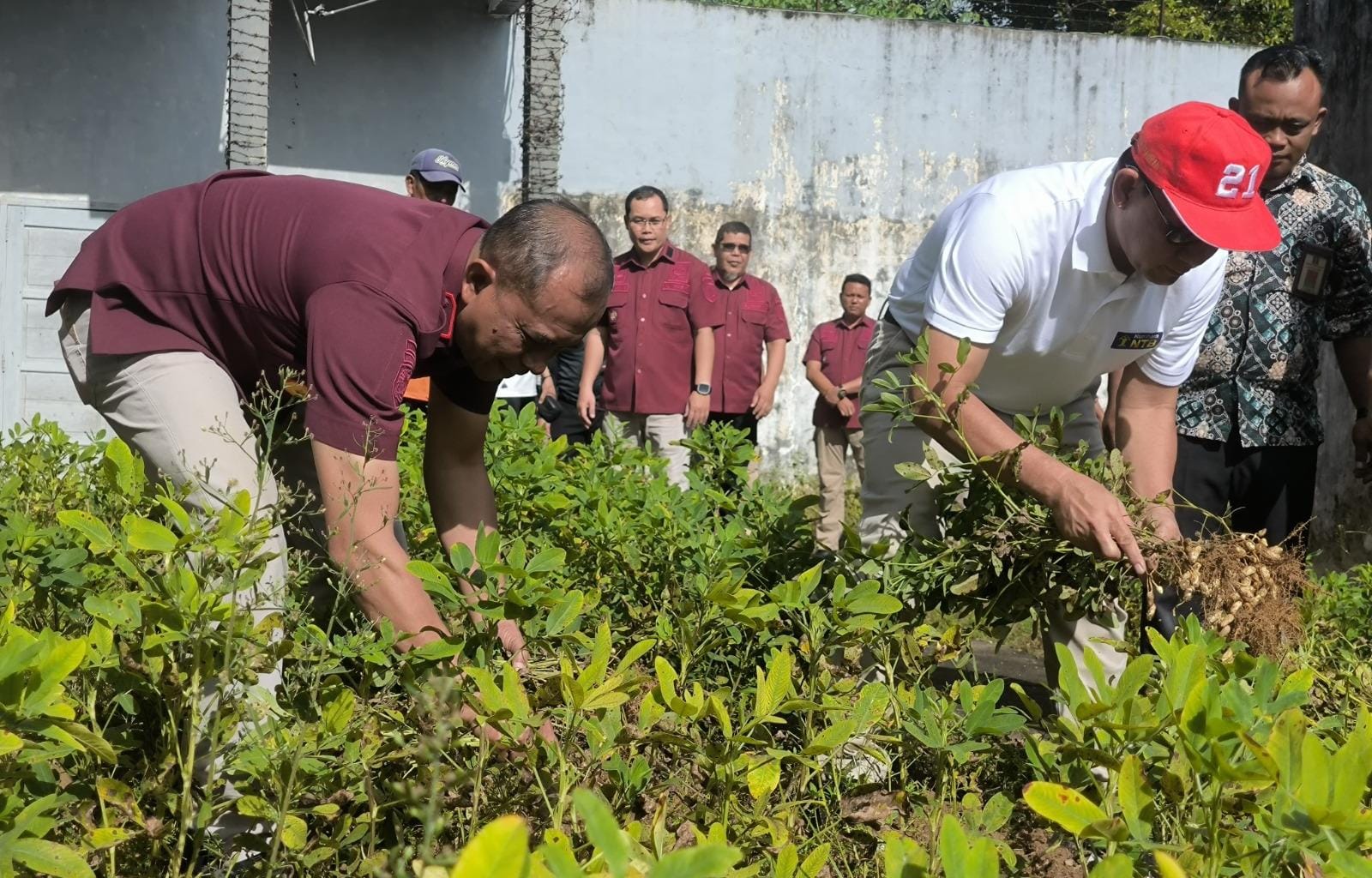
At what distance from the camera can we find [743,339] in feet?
25.9

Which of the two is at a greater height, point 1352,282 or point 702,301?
point 1352,282

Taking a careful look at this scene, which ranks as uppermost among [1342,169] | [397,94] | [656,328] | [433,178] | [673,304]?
[397,94]

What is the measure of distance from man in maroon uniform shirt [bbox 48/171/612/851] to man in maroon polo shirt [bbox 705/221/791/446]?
15.8 feet

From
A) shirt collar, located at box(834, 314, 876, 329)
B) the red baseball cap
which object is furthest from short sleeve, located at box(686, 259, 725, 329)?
the red baseball cap

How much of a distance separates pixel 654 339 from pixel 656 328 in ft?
0.27

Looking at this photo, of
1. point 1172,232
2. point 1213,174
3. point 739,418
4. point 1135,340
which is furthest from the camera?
point 739,418

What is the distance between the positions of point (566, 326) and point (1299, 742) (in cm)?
146

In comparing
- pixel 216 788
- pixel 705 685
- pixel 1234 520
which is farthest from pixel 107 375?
pixel 1234 520

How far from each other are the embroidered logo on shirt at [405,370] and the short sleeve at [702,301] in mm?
4884

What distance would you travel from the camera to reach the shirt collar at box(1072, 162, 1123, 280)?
119 inches

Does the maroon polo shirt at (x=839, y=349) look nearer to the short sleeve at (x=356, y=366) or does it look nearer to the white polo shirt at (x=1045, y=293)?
the white polo shirt at (x=1045, y=293)

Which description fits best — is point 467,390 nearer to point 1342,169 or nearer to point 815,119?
point 1342,169

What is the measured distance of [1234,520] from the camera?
13.9 feet

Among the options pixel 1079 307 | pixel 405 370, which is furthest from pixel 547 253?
pixel 1079 307
